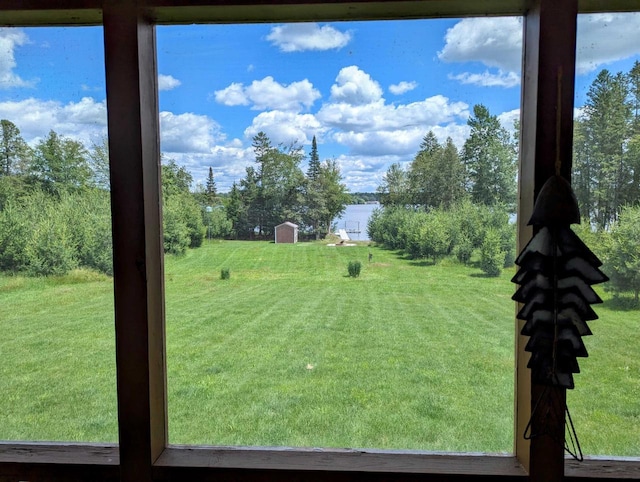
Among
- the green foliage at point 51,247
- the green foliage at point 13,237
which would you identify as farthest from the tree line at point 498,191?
the green foliage at point 13,237

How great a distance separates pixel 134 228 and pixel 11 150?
21.0 inches

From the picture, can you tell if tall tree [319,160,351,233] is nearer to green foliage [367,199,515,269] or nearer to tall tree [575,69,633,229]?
green foliage [367,199,515,269]

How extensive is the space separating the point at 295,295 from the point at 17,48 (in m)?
1.12

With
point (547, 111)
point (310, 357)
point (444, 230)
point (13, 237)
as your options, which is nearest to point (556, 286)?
point (444, 230)

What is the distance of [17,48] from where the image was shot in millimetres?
1085

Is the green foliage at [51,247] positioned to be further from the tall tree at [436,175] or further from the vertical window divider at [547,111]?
the vertical window divider at [547,111]

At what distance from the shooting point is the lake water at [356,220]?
110cm

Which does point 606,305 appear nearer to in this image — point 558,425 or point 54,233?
point 558,425

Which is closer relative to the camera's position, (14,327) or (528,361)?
(528,361)

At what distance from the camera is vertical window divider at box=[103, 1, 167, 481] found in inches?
37.6

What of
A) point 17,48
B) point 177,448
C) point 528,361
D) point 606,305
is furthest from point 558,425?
point 17,48

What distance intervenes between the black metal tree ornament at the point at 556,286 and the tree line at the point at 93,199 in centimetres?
52

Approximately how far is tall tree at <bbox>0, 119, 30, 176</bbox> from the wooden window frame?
30cm

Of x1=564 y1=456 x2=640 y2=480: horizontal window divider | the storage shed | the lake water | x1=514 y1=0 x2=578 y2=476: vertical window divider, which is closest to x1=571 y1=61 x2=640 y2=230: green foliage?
x1=514 y1=0 x2=578 y2=476: vertical window divider
